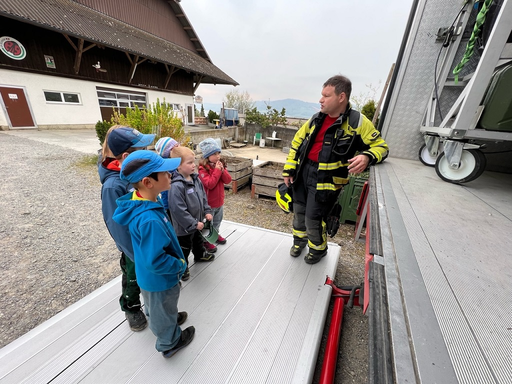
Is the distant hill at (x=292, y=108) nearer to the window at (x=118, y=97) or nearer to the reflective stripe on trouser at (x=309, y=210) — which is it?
the reflective stripe on trouser at (x=309, y=210)

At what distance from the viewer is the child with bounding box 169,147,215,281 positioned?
2053 millimetres

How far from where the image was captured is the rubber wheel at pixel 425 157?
3344mm

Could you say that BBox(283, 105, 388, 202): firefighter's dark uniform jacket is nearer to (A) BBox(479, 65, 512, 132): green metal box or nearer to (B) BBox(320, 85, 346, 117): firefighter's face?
(B) BBox(320, 85, 346, 117): firefighter's face

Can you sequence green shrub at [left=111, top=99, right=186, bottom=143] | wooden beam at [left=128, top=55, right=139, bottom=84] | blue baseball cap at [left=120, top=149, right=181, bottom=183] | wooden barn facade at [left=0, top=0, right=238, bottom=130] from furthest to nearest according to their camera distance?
wooden beam at [left=128, top=55, right=139, bottom=84]
wooden barn facade at [left=0, top=0, right=238, bottom=130]
green shrub at [left=111, top=99, right=186, bottom=143]
blue baseball cap at [left=120, top=149, right=181, bottom=183]

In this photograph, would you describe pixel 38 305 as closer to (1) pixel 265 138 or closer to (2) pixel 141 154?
(2) pixel 141 154

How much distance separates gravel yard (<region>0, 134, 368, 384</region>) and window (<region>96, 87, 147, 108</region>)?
10234mm

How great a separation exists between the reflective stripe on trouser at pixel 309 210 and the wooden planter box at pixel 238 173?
334 centimetres

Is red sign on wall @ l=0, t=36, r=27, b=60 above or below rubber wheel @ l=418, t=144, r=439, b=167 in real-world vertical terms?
above

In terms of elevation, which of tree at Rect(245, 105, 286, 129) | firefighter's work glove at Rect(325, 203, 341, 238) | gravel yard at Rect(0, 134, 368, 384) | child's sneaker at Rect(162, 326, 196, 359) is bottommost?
gravel yard at Rect(0, 134, 368, 384)

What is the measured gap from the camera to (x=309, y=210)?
2.42 metres

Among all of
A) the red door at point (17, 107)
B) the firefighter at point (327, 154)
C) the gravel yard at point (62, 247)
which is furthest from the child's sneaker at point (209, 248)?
the red door at point (17, 107)

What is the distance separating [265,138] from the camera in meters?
16.2

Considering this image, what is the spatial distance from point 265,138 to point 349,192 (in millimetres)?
12626

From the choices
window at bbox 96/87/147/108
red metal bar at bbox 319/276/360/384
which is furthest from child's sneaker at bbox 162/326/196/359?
window at bbox 96/87/147/108
